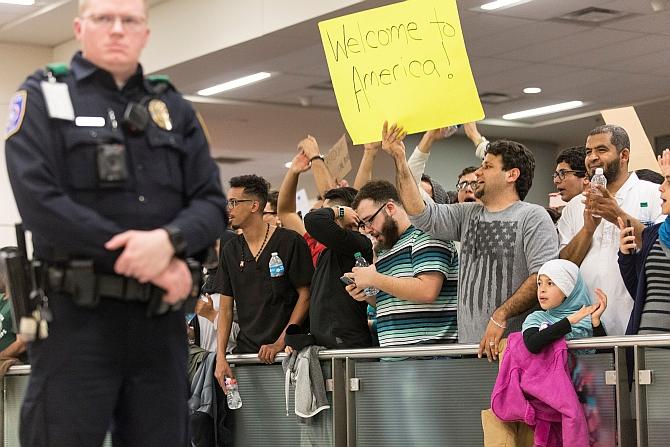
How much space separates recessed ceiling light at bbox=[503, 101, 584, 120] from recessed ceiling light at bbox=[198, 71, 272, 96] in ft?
14.2

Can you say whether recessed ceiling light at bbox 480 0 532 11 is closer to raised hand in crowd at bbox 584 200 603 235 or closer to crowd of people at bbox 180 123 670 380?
crowd of people at bbox 180 123 670 380

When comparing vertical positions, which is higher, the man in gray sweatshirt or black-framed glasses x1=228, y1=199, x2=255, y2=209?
black-framed glasses x1=228, y1=199, x2=255, y2=209

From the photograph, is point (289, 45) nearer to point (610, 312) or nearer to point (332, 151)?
point (332, 151)

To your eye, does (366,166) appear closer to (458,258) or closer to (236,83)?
(458,258)

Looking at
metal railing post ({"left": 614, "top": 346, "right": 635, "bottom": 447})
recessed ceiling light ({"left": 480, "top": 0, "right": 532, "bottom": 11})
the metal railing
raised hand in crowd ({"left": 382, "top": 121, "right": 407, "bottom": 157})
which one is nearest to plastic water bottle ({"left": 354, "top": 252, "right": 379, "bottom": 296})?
the metal railing

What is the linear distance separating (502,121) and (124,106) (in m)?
13.5

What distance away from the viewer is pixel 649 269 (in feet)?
16.9

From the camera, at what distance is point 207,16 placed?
1066cm

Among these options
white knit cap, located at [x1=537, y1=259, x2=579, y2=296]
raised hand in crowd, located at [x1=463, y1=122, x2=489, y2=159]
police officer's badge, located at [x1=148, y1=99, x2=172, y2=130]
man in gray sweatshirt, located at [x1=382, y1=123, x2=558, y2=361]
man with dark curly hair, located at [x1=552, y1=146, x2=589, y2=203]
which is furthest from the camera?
man with dark curly hair, located at [x1=552, y1=146, x2=589, y2=203]

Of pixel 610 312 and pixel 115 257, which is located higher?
pixel 115 257

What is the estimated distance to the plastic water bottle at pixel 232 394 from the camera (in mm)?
6547

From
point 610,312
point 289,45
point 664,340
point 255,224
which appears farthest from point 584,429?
point 289,45

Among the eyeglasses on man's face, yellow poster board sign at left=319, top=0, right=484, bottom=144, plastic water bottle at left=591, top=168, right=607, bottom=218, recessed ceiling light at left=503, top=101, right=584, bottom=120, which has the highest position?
recessed ceiling light at left=503, top=101, right=584, bottom=120

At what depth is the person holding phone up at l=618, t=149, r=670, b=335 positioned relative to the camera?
5012 mm
